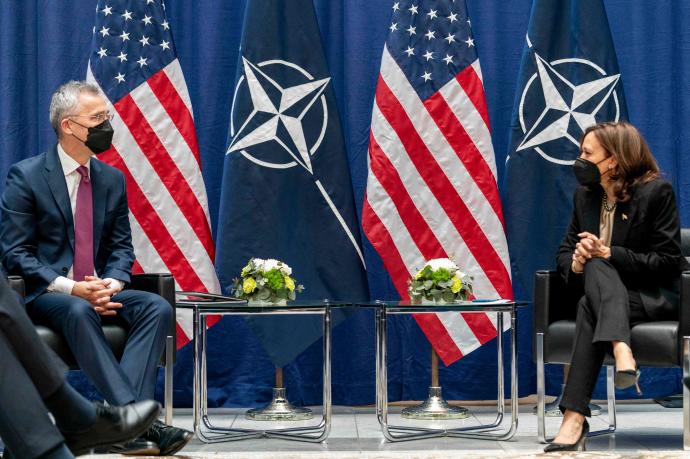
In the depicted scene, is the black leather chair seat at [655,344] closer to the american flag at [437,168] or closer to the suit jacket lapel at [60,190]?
the american flag at [437,168]

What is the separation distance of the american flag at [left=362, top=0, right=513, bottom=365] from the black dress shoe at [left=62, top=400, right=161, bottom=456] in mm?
2296

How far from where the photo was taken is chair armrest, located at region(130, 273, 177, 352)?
148 inches

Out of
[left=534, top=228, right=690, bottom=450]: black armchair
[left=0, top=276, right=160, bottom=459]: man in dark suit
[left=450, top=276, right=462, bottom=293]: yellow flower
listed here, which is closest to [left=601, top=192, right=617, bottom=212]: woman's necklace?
[left=534, top=228, right=690, bottom=450]: black armchair

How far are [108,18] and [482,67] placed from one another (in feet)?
6.28

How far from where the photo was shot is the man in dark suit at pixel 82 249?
11.1 feet

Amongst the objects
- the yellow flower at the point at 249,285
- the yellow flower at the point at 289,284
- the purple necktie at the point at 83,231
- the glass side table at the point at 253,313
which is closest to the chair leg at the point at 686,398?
the glass side table at the point at 253,313

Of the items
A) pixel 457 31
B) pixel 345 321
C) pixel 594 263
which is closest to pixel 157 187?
pixel 345 321

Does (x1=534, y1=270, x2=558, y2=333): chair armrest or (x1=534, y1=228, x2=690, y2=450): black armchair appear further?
(x1=534, y1=270, x2=558, y2=333): chair armrest

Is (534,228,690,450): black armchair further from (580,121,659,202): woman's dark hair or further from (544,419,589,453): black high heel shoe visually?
(580,121,659,202): woman's dark hair

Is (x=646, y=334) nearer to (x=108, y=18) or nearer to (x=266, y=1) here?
(x=266, y=1)

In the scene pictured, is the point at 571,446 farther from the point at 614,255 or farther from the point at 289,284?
the point at 289,284

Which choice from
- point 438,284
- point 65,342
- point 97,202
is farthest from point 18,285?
point 438,284

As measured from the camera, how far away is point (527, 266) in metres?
4.90

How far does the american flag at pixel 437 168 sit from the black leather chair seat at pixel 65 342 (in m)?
1.57
